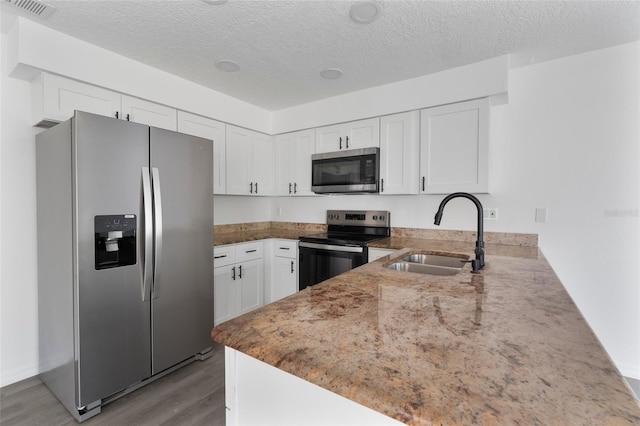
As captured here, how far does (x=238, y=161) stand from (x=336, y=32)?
→ 1798 mm

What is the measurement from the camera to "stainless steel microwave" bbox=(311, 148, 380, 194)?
296cm

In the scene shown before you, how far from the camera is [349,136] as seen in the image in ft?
10.4

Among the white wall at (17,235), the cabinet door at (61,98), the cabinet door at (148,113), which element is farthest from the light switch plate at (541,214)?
the white wall at (17,235)

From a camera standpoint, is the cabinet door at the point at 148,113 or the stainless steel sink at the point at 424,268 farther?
the cabinet door at the point at 148,113

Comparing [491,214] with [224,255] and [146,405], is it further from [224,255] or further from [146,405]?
[146,405]

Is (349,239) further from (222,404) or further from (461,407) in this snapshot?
(461,407)

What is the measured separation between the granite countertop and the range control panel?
207 centimetres

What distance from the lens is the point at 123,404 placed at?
1.87 m

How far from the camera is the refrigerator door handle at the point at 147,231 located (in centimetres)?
195

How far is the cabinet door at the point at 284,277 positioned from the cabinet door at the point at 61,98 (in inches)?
82.4

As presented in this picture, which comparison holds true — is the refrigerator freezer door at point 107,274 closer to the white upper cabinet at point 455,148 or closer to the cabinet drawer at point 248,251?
the cabinet drawer at point 248,251

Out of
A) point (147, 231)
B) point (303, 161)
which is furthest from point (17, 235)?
point (303, 161)

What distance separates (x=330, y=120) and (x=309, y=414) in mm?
2992

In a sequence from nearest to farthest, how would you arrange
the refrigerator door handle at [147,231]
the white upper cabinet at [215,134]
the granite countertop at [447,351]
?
the granite countertop at [447,351] → the refrigerator door handle at [147,231] → the white upper cabinet at [215,134]
